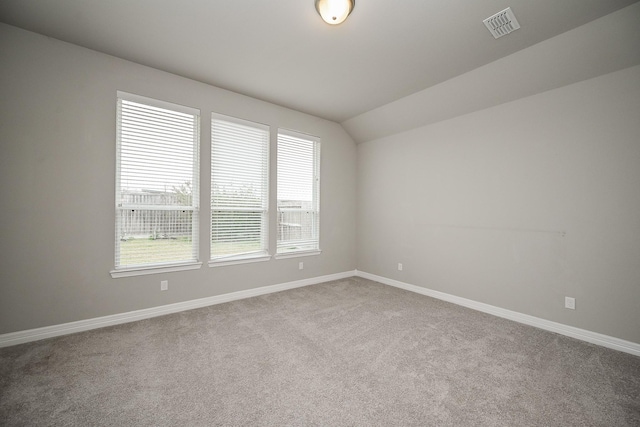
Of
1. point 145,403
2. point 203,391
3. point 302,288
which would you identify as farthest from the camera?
point 302,288

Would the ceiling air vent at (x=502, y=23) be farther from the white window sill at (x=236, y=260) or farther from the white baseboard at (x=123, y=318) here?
the white baseboard at (x=123, y=318)

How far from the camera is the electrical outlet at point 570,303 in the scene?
9.20 ft

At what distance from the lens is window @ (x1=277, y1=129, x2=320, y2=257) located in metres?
4.38

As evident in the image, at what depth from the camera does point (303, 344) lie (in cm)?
257

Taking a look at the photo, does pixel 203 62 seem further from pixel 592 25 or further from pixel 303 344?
pixel 592 25

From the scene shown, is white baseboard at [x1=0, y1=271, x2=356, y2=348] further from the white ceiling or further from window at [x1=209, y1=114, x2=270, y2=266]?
the white ceiling

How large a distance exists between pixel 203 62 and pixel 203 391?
3202 mm

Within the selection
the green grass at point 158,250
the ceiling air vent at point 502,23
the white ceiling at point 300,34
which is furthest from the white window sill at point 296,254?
the ceiling air vent at point 502,23

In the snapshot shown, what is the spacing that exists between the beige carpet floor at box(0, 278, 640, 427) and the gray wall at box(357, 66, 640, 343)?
0.48m

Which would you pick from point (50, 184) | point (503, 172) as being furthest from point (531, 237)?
point (50, 184)

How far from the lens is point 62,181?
2.71 metres

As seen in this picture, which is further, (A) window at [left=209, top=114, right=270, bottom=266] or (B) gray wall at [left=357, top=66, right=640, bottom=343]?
(A) window at [left=209, top=114, right=270, bottom=266]

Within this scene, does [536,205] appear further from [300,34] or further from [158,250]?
[158,250]

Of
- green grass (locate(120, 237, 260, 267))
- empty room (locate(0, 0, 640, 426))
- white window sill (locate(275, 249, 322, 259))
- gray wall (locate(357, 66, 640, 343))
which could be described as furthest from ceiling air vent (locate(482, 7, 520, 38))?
green grass (locate(120, 237, 260, 267))
